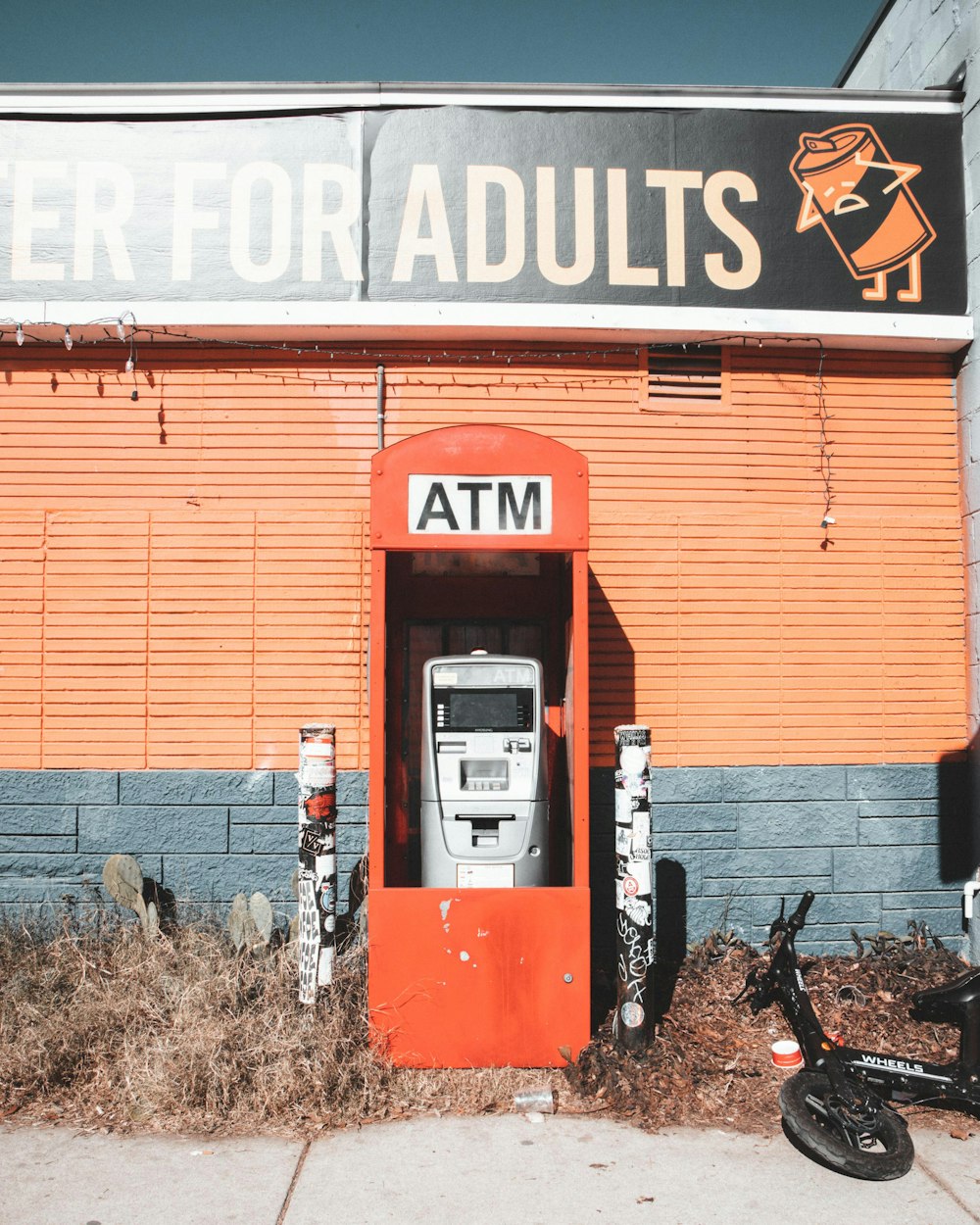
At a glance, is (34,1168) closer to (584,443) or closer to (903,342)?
(584,443)

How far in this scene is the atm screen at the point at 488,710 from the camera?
503cm

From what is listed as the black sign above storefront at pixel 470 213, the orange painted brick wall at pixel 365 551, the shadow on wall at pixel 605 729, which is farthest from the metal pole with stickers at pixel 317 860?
the black sign above storefront at pixel 470 213

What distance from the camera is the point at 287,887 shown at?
237 inches

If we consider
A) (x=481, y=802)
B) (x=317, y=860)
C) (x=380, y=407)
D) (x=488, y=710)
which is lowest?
(x=317, y=860)

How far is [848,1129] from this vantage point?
13.2ft

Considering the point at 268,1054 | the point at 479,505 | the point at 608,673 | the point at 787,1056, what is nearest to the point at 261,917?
the point at 268,1054

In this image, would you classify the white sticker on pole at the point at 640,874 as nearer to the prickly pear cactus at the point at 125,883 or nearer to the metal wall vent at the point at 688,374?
the prickly pear cactus at the point at 125,883

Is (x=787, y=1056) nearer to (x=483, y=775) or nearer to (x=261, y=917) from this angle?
(x=483, y=775)

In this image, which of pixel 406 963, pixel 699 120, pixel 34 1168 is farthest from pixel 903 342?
pixel 34 1168

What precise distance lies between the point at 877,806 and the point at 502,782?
2.74 metres

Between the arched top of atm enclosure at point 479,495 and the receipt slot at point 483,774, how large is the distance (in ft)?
2.11

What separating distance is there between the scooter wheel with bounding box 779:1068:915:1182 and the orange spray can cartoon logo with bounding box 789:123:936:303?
4772mm

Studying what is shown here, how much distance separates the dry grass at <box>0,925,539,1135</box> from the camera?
4352 millimetres

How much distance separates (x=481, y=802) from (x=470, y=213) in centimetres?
376
